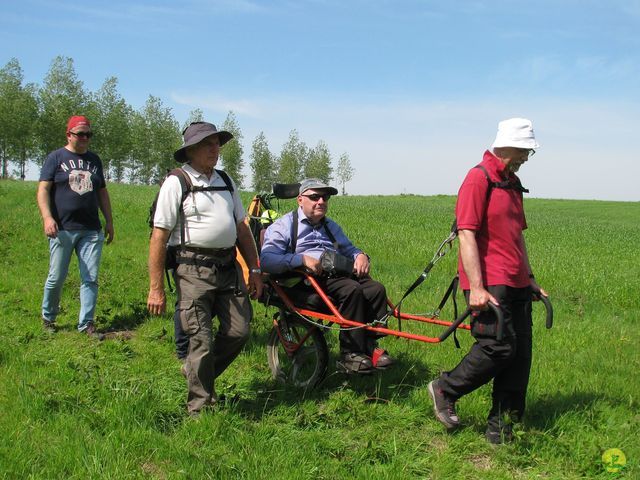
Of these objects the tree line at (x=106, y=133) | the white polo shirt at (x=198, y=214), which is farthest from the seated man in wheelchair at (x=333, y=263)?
the tree line at (x=106, y=133)

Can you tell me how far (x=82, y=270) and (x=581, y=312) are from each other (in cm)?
690

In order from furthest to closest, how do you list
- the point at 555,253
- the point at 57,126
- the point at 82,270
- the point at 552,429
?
the point at 57,126, the point at 555,253, the point at 82,270, the point at 552,429

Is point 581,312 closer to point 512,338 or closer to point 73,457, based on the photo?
point 512,338

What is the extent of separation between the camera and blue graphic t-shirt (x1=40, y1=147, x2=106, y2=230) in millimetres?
6957

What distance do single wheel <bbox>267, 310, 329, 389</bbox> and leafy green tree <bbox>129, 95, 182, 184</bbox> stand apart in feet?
214

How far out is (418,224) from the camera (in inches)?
855

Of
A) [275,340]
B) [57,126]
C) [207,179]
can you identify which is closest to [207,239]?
[207,179]

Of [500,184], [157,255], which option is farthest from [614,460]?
[157,255]

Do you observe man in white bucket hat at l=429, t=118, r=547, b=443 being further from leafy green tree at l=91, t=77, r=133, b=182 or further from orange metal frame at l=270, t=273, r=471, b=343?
leafy green tree at l=91, t=77, r=133, b=182

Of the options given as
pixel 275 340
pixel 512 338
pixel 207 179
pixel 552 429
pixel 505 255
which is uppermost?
pixel 207 179

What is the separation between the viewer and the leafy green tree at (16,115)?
55625 mm

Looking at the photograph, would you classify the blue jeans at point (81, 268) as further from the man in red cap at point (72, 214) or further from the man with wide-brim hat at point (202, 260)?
the man with wide-brim hat at point (202, 260)

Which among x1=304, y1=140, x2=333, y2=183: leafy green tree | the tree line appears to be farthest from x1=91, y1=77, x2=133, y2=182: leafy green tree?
x1=304, y1=140, x2=333, y2=183: leafy green tree

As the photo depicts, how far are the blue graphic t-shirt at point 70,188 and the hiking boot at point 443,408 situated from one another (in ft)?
15.1
